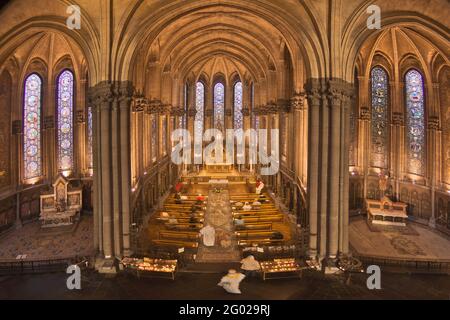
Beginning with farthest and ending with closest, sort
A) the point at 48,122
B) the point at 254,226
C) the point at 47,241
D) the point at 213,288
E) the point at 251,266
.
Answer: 1. the point at 48,122
2. the point at 254,226
3. the point at 47,241
4. the point at 251,266
5. the point at 213,288

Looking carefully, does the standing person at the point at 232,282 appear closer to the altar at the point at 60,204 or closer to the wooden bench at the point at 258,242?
the wooden bench at the point at 258,242

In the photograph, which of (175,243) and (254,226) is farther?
(254,226)

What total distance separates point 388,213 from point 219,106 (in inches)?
1041

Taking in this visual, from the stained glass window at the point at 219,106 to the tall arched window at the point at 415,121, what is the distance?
23.7 meters

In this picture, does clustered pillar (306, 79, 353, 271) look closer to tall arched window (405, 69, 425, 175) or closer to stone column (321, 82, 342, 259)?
stone column (321, 82, 342, 259)

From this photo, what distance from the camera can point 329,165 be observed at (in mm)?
17641

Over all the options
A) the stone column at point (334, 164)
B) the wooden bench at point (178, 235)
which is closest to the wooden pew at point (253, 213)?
the wooden bench at point (178, 235)

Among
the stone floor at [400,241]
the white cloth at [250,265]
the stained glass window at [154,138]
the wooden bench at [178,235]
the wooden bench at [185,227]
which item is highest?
the stained glass window at [154,138]

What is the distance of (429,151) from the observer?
25.7 m

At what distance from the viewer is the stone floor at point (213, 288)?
1498cm

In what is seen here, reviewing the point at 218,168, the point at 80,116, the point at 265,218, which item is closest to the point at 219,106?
the point at 218,168

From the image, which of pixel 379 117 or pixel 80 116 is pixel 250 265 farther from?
pixel 80 116

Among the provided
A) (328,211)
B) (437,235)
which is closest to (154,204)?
(328,211)

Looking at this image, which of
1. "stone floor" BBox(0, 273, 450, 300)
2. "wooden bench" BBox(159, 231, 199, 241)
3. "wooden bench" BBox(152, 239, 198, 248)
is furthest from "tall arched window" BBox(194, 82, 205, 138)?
"stone floor" BBox(0, 273, 450, 300)
